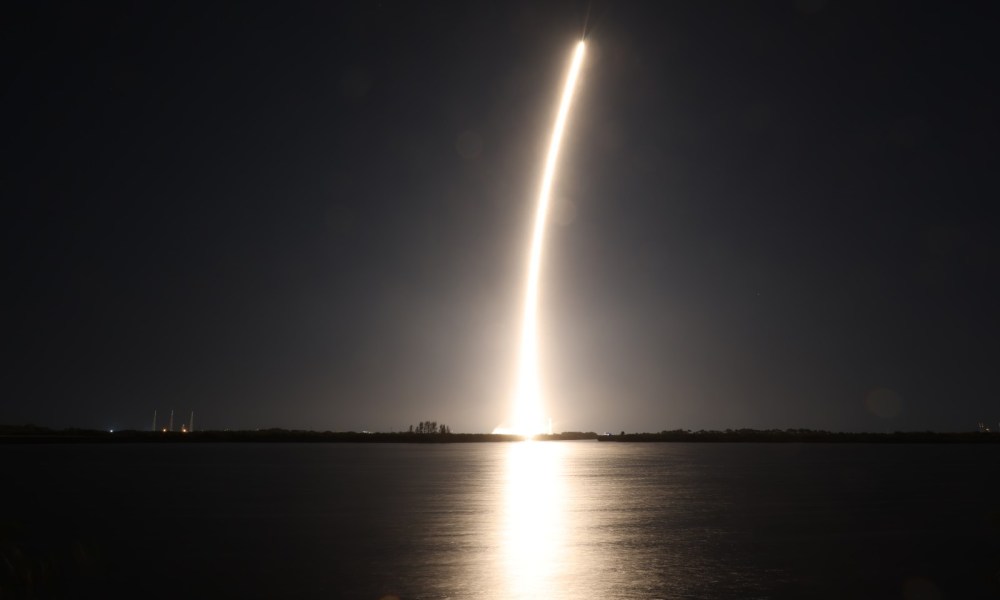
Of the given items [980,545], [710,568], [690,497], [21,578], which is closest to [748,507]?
[690,497]

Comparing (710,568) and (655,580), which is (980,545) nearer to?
(710,568)

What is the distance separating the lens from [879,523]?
89.6 feet

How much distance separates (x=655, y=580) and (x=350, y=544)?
31.7 ft

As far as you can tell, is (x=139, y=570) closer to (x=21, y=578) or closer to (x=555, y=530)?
(x=21, y=578)

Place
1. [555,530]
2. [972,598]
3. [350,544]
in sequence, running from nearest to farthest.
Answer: [972,598]
[350,544]
[555,530]

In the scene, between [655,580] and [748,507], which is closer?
[655,580]

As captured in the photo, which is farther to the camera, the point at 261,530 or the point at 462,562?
the point at 261,530

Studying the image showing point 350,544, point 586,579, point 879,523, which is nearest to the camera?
point 586,579

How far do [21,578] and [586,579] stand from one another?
42.7 ft

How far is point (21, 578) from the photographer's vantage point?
1639 cm

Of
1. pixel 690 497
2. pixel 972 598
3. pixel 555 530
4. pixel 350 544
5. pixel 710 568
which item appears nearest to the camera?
pixel 972 598

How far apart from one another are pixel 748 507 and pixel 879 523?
587 centimetres

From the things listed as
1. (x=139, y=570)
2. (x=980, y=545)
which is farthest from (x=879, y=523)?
(x=139, y=570)

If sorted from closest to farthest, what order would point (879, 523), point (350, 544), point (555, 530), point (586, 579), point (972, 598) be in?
point (972, 598) < point (586, 579) < point (350, 544) < point (555, 530) < point (879, 523)
